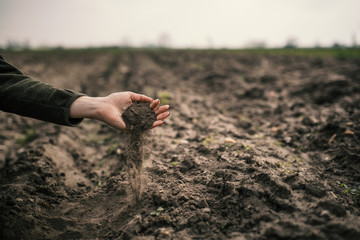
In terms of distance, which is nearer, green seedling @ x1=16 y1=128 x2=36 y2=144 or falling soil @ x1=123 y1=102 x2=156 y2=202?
falling soil @ x1=123 y1=102 x2=156 y2=202

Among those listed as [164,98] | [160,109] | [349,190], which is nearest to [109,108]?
[160,109]

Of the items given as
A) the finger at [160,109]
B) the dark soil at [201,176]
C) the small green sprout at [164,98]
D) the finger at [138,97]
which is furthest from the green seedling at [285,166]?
the small green sprout at [164,98]

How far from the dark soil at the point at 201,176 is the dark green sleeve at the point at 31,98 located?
37.3 inches

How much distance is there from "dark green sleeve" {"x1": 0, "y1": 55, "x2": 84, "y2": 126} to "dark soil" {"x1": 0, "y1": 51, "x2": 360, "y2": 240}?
95 centimetres

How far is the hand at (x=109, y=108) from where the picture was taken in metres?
2.26

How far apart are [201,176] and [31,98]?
191 centimetres

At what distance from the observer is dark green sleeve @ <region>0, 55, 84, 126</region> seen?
2.09 metres

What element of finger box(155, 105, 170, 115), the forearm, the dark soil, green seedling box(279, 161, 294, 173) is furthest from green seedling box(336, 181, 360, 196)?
the forearm

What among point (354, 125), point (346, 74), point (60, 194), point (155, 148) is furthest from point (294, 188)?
point (346, 74)

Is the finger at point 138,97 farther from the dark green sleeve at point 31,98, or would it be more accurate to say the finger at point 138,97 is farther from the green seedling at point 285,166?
the green seedling at point 285,166

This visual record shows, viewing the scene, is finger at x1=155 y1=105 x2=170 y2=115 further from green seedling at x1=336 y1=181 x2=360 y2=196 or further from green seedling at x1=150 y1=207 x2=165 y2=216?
green seedling at x1=336 y1=181 x2=360 y2=196

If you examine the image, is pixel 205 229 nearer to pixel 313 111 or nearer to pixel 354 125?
pixel 354 125

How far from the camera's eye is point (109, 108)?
8.00 ft

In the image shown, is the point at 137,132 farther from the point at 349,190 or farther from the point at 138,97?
the point at 349,190
